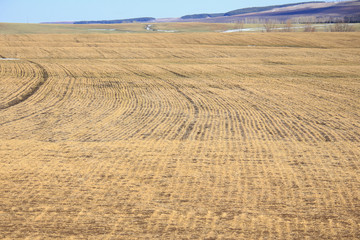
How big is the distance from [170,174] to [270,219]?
9.18ft

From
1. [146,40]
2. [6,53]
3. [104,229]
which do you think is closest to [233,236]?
[104,229]

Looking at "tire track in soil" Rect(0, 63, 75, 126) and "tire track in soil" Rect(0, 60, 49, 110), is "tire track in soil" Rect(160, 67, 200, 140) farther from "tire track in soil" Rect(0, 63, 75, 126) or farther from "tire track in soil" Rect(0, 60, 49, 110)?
"tire track in soil" Rect(0, 60, 49, 110)

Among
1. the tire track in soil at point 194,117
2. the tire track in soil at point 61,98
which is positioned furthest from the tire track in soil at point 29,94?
the tire track in soil at point 194,117

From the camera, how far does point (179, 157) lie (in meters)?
10.4

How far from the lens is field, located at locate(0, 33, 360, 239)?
22.5 ft

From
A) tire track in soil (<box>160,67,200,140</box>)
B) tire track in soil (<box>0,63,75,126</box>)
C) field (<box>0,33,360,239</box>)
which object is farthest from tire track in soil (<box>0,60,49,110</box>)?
tire track in soil (<box>160,67,200,140</box>)

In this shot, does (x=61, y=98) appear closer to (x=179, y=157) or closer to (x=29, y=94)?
(x=29, y=94)

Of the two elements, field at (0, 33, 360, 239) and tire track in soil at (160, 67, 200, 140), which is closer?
field at (0, 33, 360, 239)

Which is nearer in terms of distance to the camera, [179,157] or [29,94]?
[179,157]

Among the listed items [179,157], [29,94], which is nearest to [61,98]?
[29,94]

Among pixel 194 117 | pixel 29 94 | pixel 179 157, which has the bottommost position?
pixel 194 117

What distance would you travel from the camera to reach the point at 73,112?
57.1ft

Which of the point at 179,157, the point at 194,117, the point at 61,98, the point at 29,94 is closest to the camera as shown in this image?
the point at 179,157

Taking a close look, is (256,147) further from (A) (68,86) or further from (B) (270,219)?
(A) (68,86)
